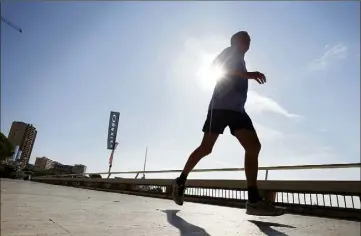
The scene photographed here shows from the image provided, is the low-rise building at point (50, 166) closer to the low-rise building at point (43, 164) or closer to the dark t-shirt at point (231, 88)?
the low-rise building at point (43, 164)

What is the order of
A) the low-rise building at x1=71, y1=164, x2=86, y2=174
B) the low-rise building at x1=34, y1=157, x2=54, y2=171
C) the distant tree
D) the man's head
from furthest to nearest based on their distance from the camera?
the man's head → the low-rise building at x1=71, y1=164, x2=86, y2=174 → the low-rise building at x1=34, y1=157, x2=54, y2=171 → the distant tree

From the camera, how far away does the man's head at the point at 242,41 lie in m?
3.25

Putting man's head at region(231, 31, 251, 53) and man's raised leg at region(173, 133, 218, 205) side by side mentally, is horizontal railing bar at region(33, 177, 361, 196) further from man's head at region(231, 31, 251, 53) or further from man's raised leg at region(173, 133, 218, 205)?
man's head at region(231, 31, 251, 53)

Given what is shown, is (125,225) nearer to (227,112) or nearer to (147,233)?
(147,233)

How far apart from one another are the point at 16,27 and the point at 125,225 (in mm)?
1354

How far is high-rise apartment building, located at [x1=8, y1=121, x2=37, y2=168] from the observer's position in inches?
33.1

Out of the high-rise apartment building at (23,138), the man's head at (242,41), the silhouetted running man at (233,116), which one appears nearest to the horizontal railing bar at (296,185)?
the silhouetted running man at (233,116)

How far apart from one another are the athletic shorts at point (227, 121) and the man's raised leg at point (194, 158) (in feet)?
0.29

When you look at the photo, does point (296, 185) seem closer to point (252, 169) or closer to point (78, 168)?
point (252, 169)

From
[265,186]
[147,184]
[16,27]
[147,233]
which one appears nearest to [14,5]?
[16,27]

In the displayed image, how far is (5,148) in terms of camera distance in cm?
75

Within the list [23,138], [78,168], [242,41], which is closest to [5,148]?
[23,138]

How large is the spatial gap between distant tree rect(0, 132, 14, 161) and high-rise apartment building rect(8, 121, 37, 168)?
49 millimetres

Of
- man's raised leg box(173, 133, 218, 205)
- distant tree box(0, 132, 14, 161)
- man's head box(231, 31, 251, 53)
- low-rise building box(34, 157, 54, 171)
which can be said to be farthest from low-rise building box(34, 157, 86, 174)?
man's head box(231, 31, 251, 53)
